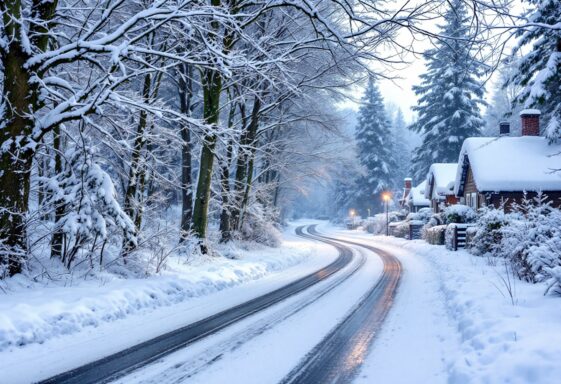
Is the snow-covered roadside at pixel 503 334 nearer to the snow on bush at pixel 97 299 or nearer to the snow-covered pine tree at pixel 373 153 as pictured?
the snow on bush at pixel 97 299

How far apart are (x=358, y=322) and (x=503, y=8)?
5.29 m

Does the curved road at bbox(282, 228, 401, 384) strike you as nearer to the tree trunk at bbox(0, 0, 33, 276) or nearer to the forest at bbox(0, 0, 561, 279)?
the forest at bbox(0, 0, 561, 279)

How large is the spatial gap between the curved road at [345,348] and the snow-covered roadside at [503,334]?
685 millimetres

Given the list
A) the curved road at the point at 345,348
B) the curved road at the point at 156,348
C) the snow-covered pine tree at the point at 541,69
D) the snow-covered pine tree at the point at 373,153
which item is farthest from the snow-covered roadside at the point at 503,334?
the snow-covered pine tree at the point at 373,153

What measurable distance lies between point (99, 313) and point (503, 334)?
5.92 metres

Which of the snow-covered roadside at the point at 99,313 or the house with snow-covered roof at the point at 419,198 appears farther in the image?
the house with snow-covered roof at the point at 419,198

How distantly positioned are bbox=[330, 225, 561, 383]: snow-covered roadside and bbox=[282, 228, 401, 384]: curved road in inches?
27.0

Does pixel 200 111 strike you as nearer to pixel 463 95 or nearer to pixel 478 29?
pixel 478 29

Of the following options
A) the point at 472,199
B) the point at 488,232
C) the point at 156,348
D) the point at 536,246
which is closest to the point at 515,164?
the point at 472,199

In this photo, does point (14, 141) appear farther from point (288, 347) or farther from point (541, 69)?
point (541, 69)

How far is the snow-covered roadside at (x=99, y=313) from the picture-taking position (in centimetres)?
554

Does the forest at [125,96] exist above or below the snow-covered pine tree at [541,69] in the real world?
below

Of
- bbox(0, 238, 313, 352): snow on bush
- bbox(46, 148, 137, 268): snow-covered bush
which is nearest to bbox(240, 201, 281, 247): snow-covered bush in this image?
bbox(0, 238, 313, 352): snow on bush

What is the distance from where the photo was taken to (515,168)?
2445 cm
